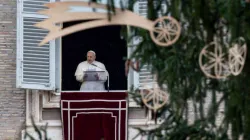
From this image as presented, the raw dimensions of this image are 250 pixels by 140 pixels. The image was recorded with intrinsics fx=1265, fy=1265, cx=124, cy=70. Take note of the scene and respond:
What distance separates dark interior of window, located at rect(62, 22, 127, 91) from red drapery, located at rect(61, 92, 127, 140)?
24.4 inches

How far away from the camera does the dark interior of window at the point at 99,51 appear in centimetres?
1867

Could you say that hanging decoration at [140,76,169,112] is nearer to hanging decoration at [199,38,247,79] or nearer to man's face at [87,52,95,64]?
hanging decoration at [199,38,247,79]

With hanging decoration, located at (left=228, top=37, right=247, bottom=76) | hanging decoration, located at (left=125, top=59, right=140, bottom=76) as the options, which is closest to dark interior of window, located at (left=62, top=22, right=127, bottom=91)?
hanging decoration, located at (left=125, top=59, right=140, bottom=76)

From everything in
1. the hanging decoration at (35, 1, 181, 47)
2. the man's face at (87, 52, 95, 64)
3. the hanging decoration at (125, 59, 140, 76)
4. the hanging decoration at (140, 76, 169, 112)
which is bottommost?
the hanging decoration at (140, 76, 169, 112)

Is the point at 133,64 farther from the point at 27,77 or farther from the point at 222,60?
the point at 27,77

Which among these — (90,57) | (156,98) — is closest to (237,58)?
(156,98)

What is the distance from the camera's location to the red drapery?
18.0 meters

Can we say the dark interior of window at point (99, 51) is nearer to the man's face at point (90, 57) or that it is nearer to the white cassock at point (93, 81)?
the white cassock at point (93, 81)

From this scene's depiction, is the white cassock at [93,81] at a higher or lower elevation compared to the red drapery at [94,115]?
higher

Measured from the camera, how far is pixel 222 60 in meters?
9.55

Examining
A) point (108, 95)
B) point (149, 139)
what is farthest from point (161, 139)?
point (108, 95)

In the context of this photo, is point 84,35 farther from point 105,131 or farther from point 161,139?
point 161,139

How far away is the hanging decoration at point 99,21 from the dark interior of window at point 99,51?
916cm

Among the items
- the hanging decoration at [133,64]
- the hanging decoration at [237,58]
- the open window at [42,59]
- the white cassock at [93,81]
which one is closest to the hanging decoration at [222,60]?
the hanging decoration at [237,58]
